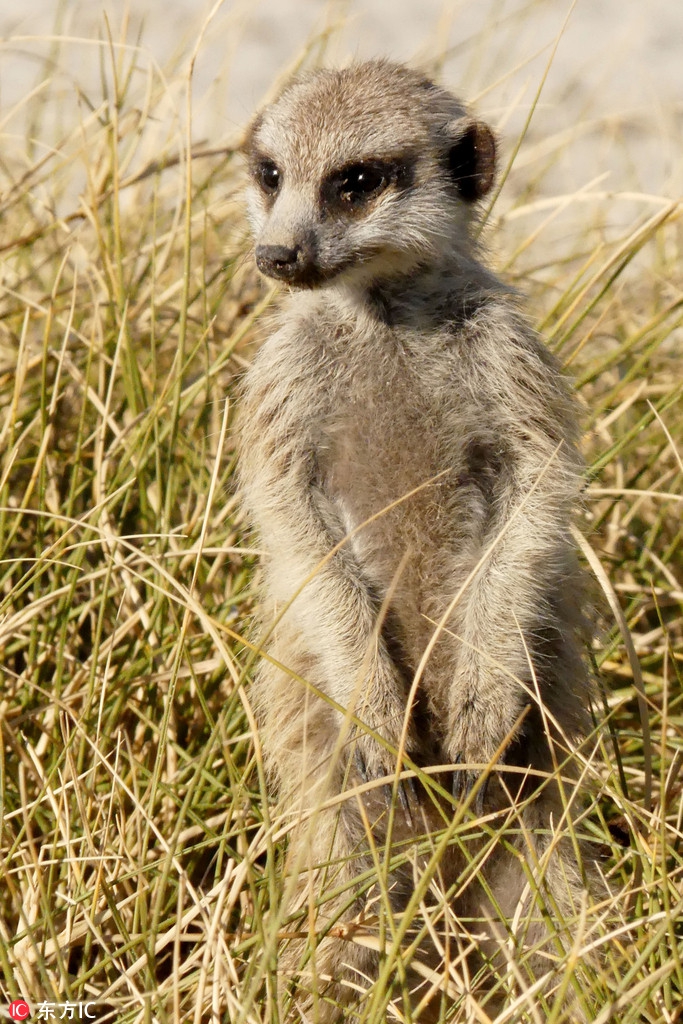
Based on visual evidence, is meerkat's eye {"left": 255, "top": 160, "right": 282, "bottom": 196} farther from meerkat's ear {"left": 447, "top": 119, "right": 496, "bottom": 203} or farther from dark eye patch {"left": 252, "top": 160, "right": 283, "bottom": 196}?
meerkat's ear {"left": 447, "top": 119, "right": 496, "bottom": 203}

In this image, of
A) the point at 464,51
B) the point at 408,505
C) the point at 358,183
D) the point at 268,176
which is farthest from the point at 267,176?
the point at 464,51

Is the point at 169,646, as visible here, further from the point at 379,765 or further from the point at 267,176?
the point at 267,176

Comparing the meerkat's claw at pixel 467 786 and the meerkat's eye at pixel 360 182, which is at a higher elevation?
the meerkat's eye at pixel 360 182

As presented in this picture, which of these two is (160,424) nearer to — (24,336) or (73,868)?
(24,336)

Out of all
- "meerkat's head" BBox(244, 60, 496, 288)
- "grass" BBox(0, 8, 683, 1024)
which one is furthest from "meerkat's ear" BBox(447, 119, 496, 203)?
"grass" BBox(0, 8, 683, 1024)

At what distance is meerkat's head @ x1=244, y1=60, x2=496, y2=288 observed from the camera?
2.52 meters

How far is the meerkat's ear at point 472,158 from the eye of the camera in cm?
273

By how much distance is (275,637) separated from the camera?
110 inches

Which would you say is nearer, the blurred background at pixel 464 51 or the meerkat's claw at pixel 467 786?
the meerkat's claw at pixel 467 786

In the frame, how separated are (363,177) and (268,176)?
273 millimetres

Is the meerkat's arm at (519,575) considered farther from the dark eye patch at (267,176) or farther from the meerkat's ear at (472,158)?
the dark eye patch at (267,176)

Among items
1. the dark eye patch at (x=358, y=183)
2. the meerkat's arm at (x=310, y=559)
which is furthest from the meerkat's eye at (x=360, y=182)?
the meerkat's arm at (x=310, y=559)

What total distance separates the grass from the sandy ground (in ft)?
2.80

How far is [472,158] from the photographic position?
2771 millimetres
